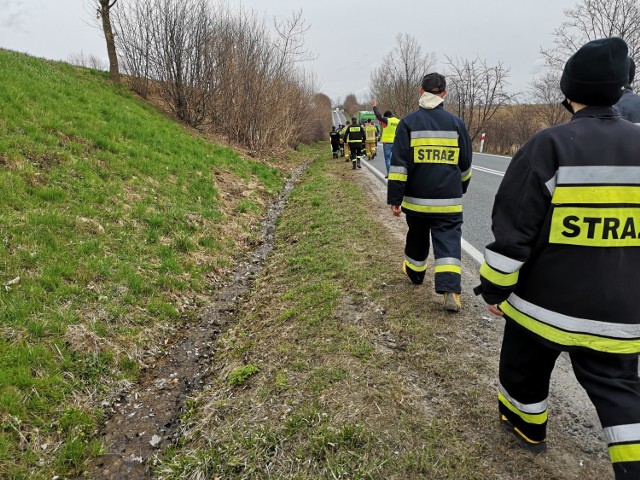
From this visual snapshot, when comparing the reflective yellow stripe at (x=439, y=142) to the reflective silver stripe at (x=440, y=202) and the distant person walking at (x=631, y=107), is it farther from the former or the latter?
the distant person walking at (x=631, y=107)

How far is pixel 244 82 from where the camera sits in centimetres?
1738

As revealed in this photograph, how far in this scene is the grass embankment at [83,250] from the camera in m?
3.13

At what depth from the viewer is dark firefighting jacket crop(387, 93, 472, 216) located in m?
3.78

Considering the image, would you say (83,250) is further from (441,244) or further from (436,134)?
(436,134)

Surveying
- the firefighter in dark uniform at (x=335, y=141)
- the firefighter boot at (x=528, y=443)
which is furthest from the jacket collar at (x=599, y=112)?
the firefighter in dark uniform at (x=335, y=141)

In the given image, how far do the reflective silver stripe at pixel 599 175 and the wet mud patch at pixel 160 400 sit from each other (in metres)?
3.12

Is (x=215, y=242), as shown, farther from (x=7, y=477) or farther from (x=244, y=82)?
(x=244, y=82)

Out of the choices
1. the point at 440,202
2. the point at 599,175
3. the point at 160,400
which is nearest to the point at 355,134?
the point at 440,202

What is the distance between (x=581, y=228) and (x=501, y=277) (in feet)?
1.32

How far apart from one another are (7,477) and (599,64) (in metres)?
4.03

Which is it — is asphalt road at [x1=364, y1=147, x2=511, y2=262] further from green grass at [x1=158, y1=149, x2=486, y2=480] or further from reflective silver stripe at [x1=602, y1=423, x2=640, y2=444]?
reflective silver stripe at [x1=602, y1=423, x2=640, y2=444]

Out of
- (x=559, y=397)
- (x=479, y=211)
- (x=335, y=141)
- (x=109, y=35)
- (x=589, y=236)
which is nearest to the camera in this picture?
(x=589, y=236)

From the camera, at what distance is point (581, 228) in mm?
1709

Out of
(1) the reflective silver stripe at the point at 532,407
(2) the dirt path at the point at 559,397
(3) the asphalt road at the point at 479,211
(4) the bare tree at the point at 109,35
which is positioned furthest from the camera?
(4) the bare tree at the point at 109,35
